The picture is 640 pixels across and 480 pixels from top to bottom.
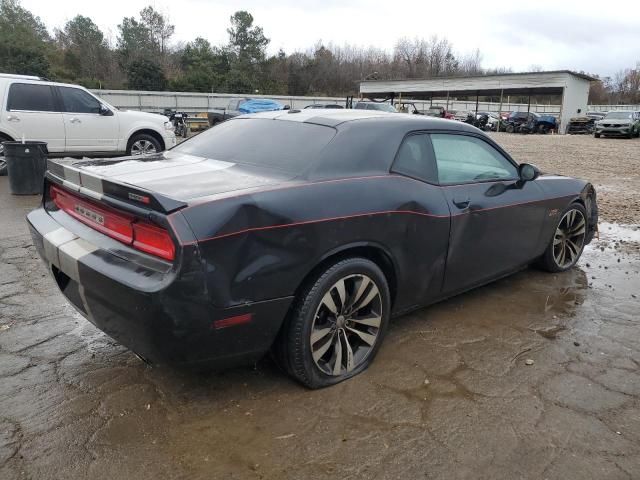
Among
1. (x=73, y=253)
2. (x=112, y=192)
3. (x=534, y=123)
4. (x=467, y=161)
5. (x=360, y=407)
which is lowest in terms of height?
(x=360, y=407)

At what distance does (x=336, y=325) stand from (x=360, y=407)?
0.45 metres

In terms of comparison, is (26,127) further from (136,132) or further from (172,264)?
(172,264)

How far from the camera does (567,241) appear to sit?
4914 millimetres

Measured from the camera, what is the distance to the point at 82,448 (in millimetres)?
2316

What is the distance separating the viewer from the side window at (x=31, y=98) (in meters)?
9.11

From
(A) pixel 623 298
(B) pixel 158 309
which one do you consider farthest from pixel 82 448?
(A) pixel 623 298

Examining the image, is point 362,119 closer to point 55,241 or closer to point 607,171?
point 55,241

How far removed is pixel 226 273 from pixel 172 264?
0.78 ft

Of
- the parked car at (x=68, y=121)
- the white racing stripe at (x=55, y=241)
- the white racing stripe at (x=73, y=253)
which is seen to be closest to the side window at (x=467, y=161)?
the white racing stripe at (x=73, y=253)

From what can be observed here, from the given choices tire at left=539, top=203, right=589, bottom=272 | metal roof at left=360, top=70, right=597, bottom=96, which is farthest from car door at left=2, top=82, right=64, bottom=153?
metal roof at left=360, top=70, right=597, bottom=96

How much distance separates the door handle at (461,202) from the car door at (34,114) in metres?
8.53

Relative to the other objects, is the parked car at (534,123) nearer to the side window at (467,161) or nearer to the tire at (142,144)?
the tire at (142,144)

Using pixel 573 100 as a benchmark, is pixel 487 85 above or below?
above

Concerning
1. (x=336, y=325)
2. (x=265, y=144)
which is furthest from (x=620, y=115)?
(x=336, y=325)
